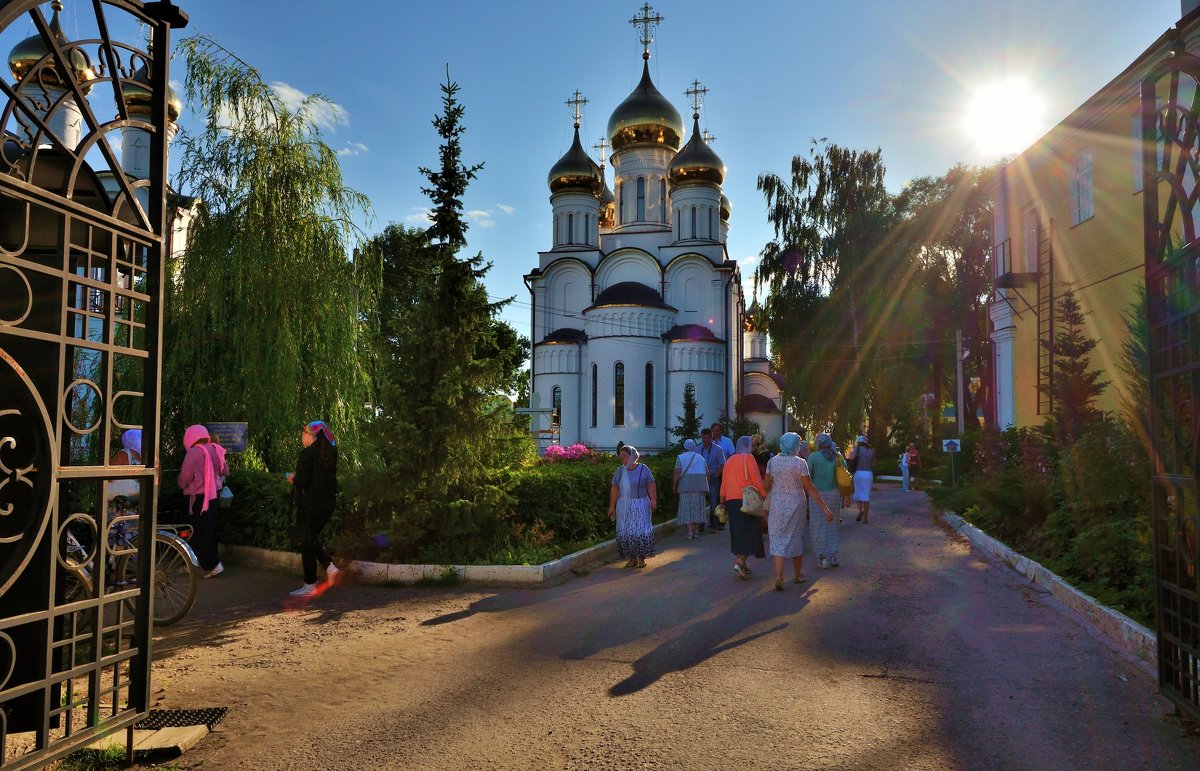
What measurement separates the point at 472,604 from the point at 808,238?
27.7 meters

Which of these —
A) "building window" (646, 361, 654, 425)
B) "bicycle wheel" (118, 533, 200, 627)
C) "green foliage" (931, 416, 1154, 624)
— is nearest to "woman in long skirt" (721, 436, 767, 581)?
"green foliage" (931, 416, 1154, 624)

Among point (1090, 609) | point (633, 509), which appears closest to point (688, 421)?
point (633, 509)

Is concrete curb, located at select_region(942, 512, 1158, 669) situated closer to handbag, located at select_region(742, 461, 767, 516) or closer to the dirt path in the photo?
the dirt path

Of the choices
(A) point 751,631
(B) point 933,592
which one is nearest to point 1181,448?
(A) point 751,631

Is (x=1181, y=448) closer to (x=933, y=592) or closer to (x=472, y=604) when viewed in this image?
(x=933, y=592)

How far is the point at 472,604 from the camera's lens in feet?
24.2

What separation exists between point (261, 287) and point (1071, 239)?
1759 centimetres

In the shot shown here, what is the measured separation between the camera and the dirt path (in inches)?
151

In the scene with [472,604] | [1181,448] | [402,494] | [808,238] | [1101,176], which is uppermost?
[808,238]

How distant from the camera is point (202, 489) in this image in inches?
344

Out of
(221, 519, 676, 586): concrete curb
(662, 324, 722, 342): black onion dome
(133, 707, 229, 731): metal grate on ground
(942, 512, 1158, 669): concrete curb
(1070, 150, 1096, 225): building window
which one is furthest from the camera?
(662, 324, 722, 342): black onion dome

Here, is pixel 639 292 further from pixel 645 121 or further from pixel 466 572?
pixel 466 572

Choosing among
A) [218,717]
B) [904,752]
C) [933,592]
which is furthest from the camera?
[933,592]

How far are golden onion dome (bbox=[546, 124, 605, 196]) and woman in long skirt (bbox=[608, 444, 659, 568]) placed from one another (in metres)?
33.1
